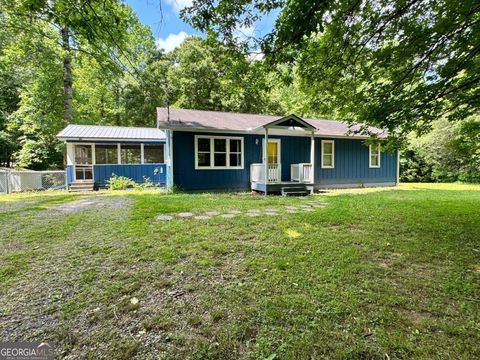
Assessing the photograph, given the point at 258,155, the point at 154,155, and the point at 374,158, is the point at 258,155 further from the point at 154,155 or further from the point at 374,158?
the point at 154,155

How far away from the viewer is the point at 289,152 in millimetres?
11172

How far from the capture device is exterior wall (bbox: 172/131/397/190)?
960 centimetres

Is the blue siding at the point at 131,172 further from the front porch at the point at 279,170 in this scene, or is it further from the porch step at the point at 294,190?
the porch step at the point at 294,190

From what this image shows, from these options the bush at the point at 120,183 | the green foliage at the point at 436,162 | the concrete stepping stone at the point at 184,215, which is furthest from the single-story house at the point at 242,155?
the green foliage at the point at 436,162

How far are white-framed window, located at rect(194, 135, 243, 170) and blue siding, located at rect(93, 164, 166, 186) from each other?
3645mm

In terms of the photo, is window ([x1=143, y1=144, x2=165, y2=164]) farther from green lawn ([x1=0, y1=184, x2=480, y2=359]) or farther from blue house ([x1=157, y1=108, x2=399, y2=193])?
green lawn ([x1=0, y1=184, x2=480, y2=359])

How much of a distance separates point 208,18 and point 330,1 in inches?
62.3

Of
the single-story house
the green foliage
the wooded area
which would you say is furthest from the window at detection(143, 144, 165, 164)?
the green foliage

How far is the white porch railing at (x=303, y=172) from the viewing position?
1001 cm

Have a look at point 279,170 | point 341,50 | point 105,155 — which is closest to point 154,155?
point 105,155

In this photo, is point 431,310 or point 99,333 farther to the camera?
point 431,310

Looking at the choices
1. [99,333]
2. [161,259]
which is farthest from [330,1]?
[99,333]

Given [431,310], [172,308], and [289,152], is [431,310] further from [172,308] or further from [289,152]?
[289,152]

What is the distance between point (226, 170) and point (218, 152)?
79 centimetres
